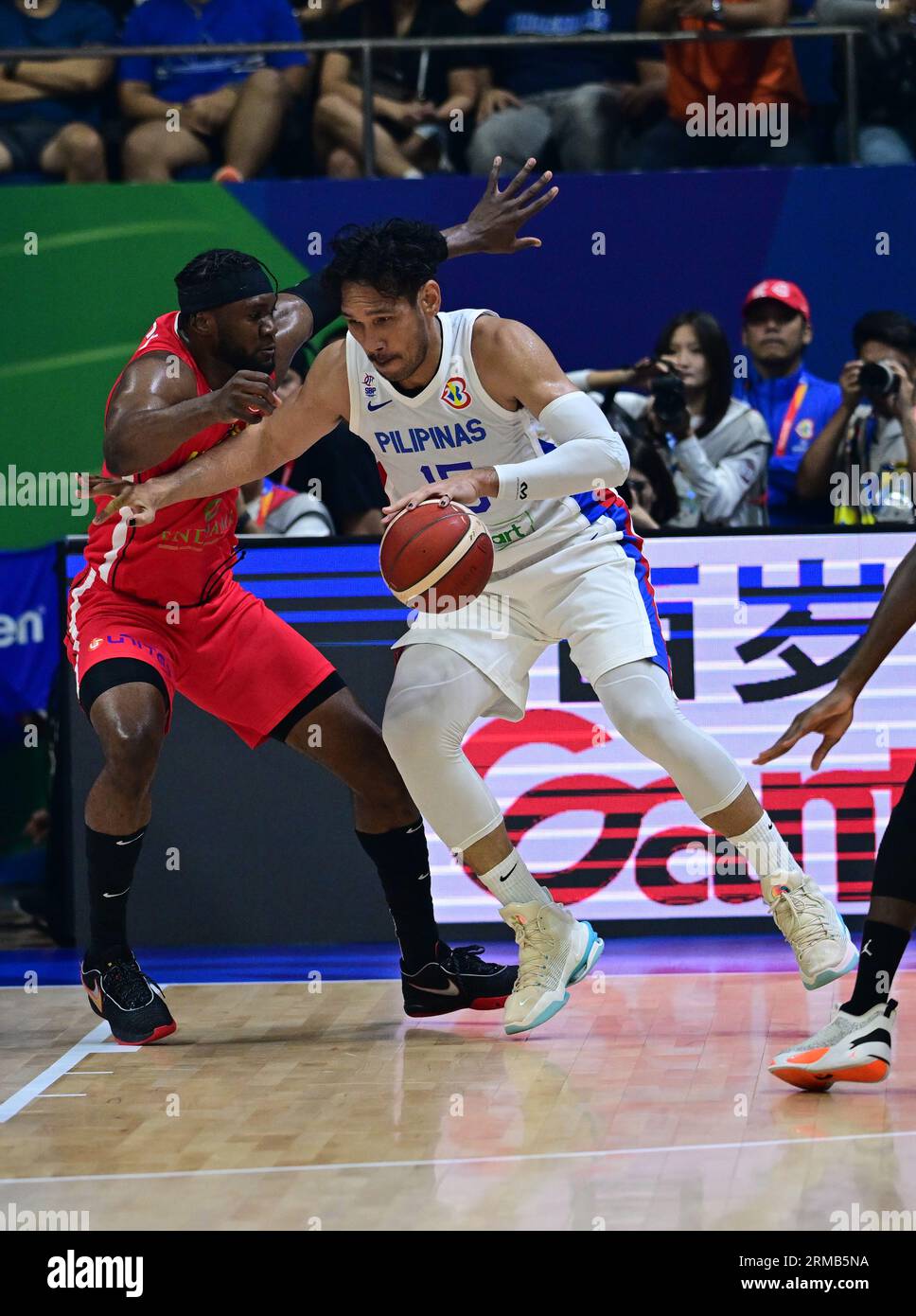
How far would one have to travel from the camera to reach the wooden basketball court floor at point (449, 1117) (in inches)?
127

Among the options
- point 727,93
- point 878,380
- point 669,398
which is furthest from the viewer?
point 727,93

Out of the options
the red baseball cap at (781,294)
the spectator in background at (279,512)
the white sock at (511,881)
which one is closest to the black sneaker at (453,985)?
the white sock at (511,881)

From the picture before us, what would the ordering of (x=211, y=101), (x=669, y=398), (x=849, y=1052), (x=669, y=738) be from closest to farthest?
(x=849, y=1052) → (x=669, y=738) → (x=669, y=398) → (x=211, y=101)

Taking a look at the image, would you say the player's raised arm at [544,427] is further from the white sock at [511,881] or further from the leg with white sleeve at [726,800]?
the white sock at [511,881]

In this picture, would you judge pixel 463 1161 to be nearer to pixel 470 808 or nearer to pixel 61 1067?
pixel 470 808

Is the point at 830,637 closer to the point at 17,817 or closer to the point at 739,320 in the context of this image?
the point at 739,320

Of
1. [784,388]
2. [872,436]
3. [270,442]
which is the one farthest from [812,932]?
[784,388]

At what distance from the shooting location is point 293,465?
23.4ft

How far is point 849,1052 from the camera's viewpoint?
3.86 metres

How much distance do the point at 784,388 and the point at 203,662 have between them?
322cm

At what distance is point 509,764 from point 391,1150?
2586mm

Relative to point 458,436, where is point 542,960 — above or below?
below

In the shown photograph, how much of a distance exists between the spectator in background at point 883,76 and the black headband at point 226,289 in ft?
12.9

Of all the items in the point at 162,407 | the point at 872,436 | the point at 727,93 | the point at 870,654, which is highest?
the point at 727,93
